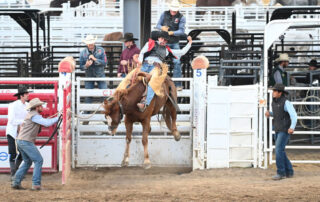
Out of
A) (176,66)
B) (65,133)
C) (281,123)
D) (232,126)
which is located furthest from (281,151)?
(65,133)

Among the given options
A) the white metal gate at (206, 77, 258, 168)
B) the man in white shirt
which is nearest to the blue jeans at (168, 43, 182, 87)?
the white metal gate at (206, 77, 258, 168)

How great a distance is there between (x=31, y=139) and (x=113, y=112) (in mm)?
1313

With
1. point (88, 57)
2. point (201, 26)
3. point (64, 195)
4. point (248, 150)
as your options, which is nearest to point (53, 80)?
point (88, 57)

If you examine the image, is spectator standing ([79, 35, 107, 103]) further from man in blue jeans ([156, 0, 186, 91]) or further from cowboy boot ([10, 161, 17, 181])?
cowboy boot ([10, 161, 17, 181])

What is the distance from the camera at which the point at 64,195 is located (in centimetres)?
968

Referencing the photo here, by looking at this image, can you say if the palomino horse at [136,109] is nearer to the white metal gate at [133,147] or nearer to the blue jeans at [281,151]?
the white metal gate at [133,147]

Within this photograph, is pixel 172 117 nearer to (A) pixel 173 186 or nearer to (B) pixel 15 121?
(A) pixel 173 186

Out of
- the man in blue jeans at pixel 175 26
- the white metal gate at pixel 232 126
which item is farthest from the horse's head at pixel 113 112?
the man in blue jeans at pixel 175 26

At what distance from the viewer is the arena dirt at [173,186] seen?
944 centimetres

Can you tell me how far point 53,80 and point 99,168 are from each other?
1.85 meters

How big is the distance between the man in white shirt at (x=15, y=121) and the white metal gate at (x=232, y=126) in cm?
316

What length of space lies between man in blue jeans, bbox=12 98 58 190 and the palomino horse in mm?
914

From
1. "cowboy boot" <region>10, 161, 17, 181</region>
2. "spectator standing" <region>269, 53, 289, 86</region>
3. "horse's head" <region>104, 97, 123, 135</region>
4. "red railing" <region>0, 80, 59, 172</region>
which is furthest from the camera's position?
"spectator standing" <region>269, 53, 289, 86</region>

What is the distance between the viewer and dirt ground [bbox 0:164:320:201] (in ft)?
31.0
